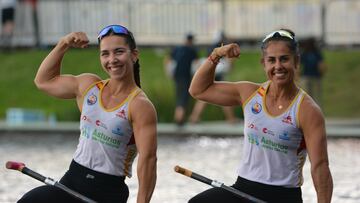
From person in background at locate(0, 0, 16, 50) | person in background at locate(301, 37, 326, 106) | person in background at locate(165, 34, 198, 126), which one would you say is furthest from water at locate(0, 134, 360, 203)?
person in background at locate(0, 0, 16, 50)

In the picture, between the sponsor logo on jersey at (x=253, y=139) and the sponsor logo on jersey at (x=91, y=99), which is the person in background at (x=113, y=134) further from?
the sponsor logo on jersey at (x=253, y=139)

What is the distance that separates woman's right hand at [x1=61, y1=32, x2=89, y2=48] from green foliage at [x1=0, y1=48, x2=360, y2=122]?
17.8 metres

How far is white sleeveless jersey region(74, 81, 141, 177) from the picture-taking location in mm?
7676

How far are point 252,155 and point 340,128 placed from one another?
643 inches

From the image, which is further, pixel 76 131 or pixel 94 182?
pixel 76 131

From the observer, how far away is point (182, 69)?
22984 mm

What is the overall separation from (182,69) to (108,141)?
1533 cm

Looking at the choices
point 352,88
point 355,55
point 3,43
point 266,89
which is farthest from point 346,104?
point 266,89

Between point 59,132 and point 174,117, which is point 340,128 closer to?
point 174,117

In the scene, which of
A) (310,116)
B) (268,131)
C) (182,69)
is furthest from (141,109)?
(182,69)

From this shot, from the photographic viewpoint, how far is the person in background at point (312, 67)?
23656 millimetres

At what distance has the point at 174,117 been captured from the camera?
84.6ft

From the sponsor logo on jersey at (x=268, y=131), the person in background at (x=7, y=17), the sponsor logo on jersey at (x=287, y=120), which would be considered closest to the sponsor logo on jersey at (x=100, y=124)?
the sponsor logo on jersey at (x=268, y=131)

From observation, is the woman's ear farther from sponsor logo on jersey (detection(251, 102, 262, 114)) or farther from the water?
the water
